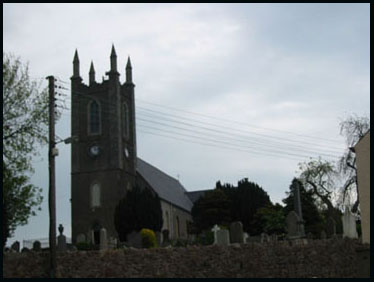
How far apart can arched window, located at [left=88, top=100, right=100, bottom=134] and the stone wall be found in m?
40.0

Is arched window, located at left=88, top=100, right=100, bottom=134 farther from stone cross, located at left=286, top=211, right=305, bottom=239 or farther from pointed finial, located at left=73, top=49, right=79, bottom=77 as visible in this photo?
stone cross, located at left=286, top=211, right=305, bottom=239

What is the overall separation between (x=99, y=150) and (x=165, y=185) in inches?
622

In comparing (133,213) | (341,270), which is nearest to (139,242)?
(341,270)

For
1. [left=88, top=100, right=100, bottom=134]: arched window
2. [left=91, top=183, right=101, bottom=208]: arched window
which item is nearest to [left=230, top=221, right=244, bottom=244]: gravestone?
[left=91, top=183, right=101, bottom=208]: arched window

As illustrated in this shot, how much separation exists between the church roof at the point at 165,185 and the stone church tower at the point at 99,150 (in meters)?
3.80

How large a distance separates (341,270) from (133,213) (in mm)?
31288

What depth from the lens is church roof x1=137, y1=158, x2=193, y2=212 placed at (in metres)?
65.8

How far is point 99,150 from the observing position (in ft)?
197

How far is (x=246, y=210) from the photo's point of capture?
5847 centimetres

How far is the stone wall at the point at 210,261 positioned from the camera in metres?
17.4

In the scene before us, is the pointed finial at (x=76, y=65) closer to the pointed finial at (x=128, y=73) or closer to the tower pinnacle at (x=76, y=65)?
the tower pinnacle at (x=76, y=65)

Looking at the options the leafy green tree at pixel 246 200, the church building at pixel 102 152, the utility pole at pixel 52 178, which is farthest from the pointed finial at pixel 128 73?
the utility pole at pixel 52 178

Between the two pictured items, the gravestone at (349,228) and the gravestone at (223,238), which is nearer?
the gravestone at (223,238)

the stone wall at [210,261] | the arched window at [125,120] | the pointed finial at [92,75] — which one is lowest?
the stone wall at [210,261]
